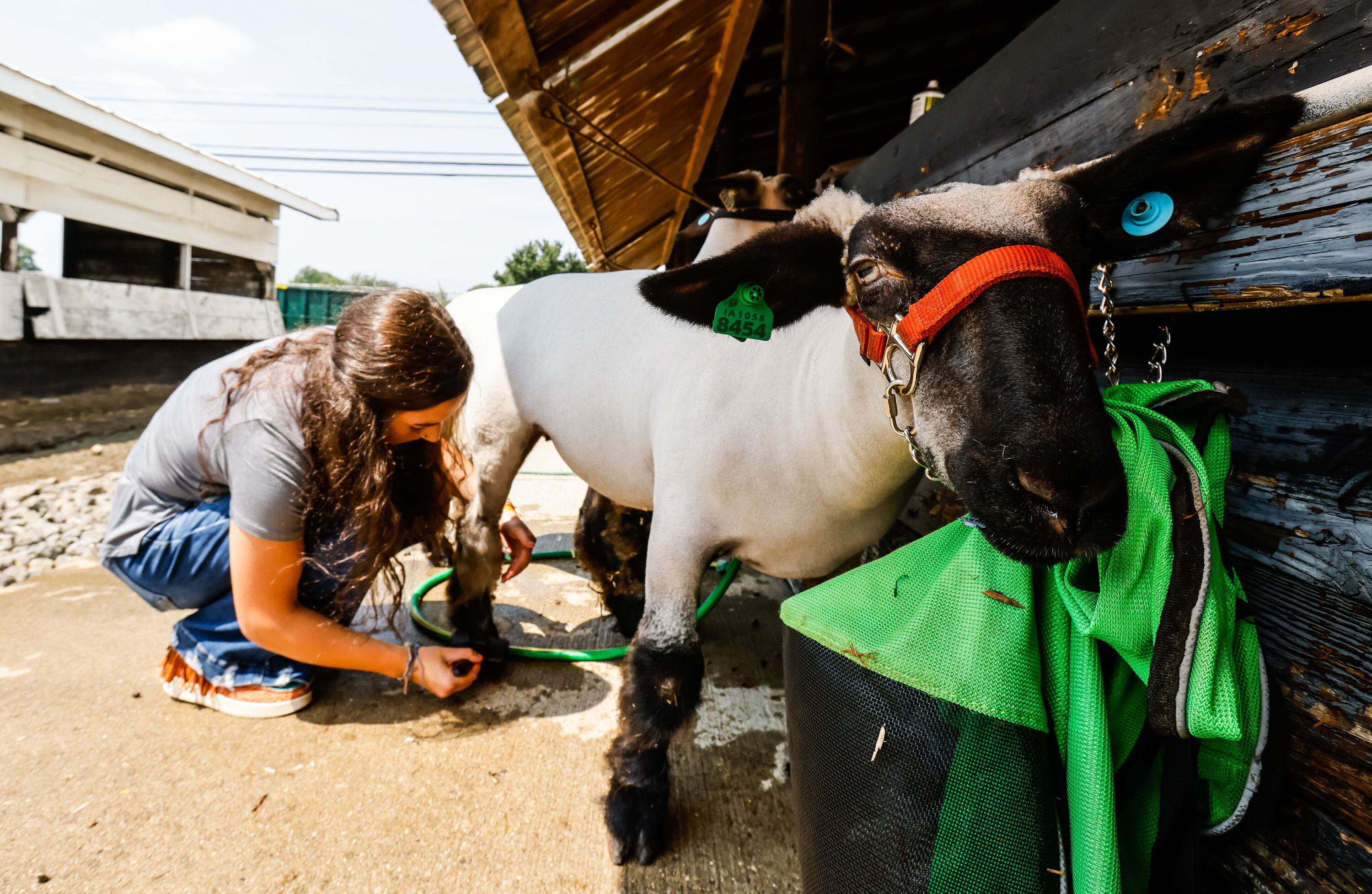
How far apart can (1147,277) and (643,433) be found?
1541 millimetres

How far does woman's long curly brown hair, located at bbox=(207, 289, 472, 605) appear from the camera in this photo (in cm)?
208

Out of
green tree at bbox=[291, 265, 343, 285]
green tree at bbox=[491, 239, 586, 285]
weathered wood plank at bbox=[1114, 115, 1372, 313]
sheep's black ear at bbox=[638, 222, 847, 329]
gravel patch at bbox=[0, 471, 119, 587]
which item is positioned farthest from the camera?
green tree at bbox=[291, 265, 343, 285]

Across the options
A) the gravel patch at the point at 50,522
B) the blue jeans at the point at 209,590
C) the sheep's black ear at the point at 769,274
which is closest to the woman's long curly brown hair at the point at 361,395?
the blue jeans at the point at 209,590

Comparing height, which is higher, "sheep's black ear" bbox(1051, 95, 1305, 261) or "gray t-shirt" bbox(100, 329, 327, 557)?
"sheep's black ear" bbox(1051, 95, 1305, 261)

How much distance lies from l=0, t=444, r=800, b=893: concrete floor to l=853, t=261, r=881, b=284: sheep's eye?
1.64 meters

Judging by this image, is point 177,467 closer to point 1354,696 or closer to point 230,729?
point 230,729

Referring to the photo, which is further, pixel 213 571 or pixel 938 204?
pixel 213 571

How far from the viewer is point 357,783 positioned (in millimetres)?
2066

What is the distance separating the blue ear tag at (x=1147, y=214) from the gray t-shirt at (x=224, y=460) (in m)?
2.47

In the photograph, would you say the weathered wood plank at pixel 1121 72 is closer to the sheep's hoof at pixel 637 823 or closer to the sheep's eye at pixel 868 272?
the sheep's eye at pixel 868 272

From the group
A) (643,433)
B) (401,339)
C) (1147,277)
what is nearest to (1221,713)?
(1147,277)

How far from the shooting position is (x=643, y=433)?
232cm

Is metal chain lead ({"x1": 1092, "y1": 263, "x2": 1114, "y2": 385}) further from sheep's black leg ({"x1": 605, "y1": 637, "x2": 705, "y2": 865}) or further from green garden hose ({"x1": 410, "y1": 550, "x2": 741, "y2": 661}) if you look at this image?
green garden hose ({"x1": 410, "y1": 550, "x2": 741, "y2": 661})

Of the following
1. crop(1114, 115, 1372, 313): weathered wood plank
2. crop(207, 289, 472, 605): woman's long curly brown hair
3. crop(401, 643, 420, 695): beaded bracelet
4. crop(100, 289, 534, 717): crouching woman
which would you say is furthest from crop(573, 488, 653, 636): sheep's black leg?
crop(1114, 115, 1372, 313): weathered wood plank
